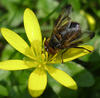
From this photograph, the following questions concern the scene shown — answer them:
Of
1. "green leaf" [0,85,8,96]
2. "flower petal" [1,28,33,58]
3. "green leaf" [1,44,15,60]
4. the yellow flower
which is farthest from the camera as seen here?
"green leaf" [1,44,15,60]

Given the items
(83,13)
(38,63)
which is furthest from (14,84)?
(83,13)

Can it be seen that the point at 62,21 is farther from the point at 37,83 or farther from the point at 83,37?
the point at 37,83

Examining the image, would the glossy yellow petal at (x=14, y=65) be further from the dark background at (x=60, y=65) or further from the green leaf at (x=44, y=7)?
the green leaf at (x=44, y=7)

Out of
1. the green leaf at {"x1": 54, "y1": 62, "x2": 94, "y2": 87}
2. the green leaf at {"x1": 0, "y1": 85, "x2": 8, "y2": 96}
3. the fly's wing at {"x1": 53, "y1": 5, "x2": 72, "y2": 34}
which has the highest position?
the fly's wing at {"x1": 53, "y1": 5, "x2": 72, "y2": 34}

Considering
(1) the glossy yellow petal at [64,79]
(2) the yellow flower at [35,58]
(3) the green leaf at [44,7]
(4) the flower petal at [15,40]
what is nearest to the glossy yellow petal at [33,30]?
(2) the yellow flower at [35,58]

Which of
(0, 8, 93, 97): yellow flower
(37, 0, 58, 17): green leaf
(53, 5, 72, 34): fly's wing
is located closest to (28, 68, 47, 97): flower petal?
(0, 8, 93, 97): yellow flower

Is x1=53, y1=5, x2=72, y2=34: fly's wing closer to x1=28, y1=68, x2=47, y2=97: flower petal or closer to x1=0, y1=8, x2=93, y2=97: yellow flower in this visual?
x1=0, y1=8, x2=93, y2=97: yellow flower

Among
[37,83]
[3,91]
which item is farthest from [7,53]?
[37,83]
